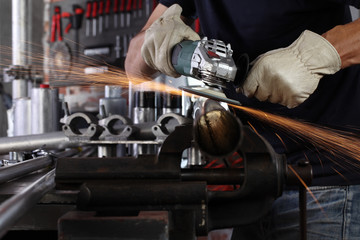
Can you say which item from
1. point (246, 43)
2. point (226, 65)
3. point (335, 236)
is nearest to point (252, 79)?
point (226, 65)

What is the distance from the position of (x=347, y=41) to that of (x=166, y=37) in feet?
1.81

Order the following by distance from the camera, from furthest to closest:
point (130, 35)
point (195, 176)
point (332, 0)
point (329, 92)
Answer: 1. point (130, 35)
2. point (329, 92)
3. point (332, 0)
4. point (195, 176)

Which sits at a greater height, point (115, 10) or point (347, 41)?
point (115, 10)

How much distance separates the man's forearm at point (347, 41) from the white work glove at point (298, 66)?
28 mm

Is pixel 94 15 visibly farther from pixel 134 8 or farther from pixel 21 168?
pixel 21 168

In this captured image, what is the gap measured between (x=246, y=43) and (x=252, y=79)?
31 cm

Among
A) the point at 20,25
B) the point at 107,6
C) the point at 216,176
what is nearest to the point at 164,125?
the point at 216,176

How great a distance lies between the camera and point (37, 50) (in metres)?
4.59

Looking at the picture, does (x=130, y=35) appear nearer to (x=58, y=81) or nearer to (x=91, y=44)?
(x=91, y=44)

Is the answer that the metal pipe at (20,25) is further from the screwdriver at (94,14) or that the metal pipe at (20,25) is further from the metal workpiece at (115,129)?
the screwdriver at (94,14)

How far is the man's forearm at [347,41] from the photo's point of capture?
1.06 m

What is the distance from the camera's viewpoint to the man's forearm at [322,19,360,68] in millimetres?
1062

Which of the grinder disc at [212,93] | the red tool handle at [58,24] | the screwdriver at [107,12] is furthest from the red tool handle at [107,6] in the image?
the grinder disc at [212,93]

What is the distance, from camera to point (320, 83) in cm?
126
